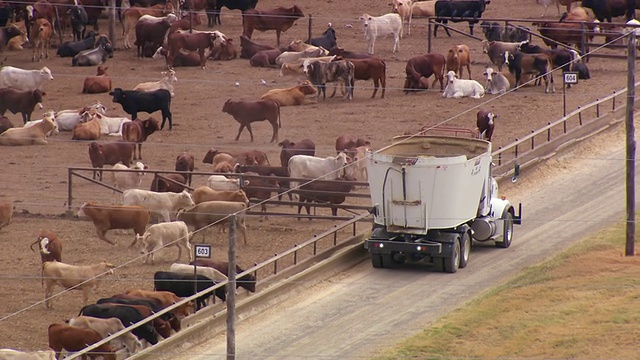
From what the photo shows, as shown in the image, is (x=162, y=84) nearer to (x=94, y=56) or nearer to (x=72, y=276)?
(x=94, y=56)

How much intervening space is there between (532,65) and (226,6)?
42.9ft

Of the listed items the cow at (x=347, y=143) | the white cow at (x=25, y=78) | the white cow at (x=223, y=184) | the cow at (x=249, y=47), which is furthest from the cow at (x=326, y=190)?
the cow at (x=249, y=47)

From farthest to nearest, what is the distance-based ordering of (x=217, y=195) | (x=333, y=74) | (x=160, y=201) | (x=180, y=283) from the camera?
(x=333, y=74) → (x=217, y=195) → (x=160, y=201) → (x=180, y=283)

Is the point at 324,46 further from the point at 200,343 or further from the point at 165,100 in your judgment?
the point at 200,343

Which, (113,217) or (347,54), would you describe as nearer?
(113,217)

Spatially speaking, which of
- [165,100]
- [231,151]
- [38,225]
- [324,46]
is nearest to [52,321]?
[38,225]

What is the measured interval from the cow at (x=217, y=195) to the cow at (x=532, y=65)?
40.1 feet

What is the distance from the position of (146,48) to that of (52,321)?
22595mm

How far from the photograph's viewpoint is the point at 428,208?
2731 cm

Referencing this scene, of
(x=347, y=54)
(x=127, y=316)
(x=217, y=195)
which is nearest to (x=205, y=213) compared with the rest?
(x=217, y=195)

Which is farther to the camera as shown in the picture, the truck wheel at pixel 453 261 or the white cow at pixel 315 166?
the white cow at pixel 315 166

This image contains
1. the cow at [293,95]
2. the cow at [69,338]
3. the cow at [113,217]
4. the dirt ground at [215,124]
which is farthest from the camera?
the cow at [293,95]

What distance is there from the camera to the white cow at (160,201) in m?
31.0

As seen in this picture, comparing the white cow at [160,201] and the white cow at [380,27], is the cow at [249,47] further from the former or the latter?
the white cow at [160,201]
